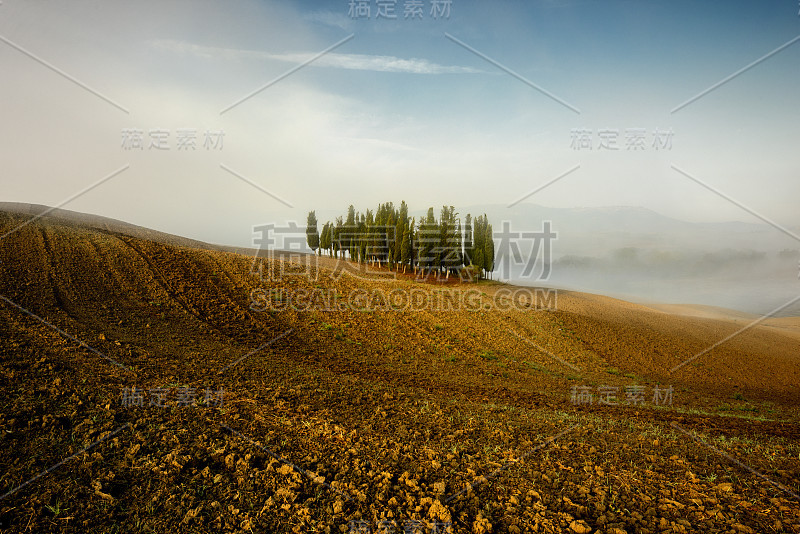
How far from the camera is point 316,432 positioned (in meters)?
6.21

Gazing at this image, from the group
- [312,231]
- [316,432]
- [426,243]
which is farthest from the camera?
[312,231]

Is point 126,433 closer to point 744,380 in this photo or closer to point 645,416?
point 645,416

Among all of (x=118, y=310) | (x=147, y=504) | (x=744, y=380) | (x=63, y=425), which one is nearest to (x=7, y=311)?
(x=118, y=310)

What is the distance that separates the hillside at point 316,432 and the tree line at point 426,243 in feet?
96.9

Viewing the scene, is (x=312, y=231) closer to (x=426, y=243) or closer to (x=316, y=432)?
(x=426, y=243)

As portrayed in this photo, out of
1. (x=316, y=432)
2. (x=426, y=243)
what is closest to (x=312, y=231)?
(x=426, y=243)

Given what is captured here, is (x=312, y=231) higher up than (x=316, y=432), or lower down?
higher up

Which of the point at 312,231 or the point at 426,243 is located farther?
the point at 312,231

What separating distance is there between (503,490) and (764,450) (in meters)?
5.34

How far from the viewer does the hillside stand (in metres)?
4.12

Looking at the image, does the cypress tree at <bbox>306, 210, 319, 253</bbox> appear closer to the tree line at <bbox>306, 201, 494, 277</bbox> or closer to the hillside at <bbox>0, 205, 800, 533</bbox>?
the tree line at <bbox>306, 201, 494, 277</bbox>

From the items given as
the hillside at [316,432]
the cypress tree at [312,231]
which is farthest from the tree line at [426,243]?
the hillside at [316,432]

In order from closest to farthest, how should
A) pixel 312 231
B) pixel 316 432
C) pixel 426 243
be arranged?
pixel 316 432
pixel 426 243
pixel 312 231

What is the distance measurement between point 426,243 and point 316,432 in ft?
134
